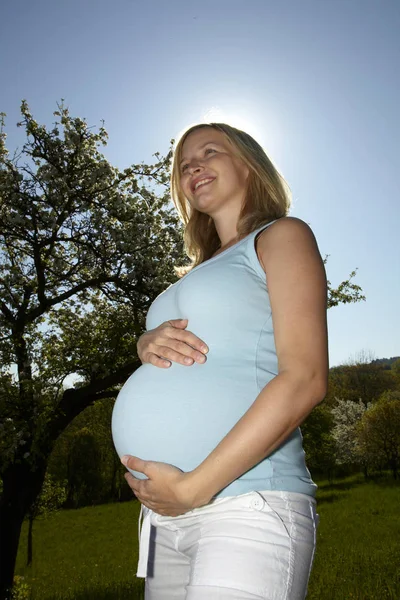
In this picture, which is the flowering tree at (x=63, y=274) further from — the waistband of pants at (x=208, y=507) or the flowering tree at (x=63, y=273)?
the waistband of pants at (x=208, y=507)

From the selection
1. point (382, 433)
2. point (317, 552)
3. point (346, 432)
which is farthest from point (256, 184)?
point (346, 432)

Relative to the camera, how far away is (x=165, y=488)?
1733mm

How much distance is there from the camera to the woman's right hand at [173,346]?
1.94 metres

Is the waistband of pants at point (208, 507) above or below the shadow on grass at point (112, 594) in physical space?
above

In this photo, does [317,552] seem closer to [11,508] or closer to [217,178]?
[11,508]

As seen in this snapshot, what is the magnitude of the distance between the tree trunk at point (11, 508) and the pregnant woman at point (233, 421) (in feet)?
25.6

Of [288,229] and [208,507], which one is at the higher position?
[288,229]

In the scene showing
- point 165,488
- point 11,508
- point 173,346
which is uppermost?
point 173,346

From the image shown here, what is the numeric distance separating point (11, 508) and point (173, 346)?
847cm

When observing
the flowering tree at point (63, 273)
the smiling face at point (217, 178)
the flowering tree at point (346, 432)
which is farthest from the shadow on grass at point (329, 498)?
the smiling face at point (217, 178)

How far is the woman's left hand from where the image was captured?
5.43ft

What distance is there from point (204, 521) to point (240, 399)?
41 centimetres

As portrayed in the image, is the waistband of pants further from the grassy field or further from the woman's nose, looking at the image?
the grassy field

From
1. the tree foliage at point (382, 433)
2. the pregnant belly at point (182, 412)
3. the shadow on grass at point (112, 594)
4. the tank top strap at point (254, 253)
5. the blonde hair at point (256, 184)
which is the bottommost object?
the shadow on grass at point (112, 594)
